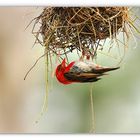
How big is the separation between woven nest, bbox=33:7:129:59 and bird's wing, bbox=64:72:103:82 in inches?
3.4

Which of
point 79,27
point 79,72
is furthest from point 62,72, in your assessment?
point 79,27

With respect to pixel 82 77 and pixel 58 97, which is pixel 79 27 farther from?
pixel 58 97

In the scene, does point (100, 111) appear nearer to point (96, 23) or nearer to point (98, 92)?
point (98, 92)

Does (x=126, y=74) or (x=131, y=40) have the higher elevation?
(x=131, y=40)

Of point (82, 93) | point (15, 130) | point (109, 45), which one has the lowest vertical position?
point (15, 130)

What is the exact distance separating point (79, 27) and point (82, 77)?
0.23 meters

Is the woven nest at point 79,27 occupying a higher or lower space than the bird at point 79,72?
higher

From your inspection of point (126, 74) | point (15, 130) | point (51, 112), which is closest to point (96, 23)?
point (126, 74)

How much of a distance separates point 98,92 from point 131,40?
11.3 inches

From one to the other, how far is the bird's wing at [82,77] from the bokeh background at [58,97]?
0.09 feet

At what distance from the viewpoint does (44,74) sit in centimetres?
221

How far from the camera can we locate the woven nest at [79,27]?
217 centimetres

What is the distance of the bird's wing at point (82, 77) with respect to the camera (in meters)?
2.20

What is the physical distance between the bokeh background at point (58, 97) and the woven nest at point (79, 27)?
53 mm
